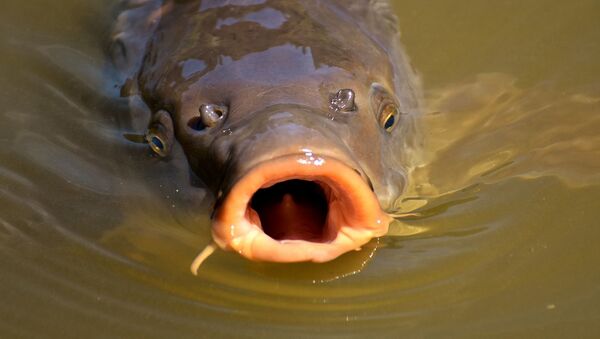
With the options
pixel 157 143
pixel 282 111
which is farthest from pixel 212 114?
pixel 157 143

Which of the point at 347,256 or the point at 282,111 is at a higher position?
the point at 282,111

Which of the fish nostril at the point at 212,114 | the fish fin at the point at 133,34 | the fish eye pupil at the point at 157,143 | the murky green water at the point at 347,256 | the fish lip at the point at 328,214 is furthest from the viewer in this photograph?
the fish fin at the point at 133,34

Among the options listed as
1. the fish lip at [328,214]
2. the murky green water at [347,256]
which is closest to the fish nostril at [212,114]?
the murky green water at [347,256]

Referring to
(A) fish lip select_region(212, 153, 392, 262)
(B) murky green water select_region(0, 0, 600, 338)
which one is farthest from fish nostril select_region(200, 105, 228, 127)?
(A) fish lip select_region(212, 153, 392, 262)

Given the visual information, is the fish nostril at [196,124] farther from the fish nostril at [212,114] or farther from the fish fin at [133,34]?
the fish fin at [133,34]

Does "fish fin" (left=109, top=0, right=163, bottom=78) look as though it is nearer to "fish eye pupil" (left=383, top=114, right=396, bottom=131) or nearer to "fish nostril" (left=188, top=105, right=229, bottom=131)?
"fish nostril" (left=188, top=105, right=229, bottom=131)

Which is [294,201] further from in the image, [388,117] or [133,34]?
[133,34]

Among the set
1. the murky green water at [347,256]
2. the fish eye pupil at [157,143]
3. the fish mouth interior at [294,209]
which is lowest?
the murky green water at [347,256]

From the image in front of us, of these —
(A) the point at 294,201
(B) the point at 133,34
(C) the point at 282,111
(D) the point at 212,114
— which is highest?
(C) the point at 282,111
